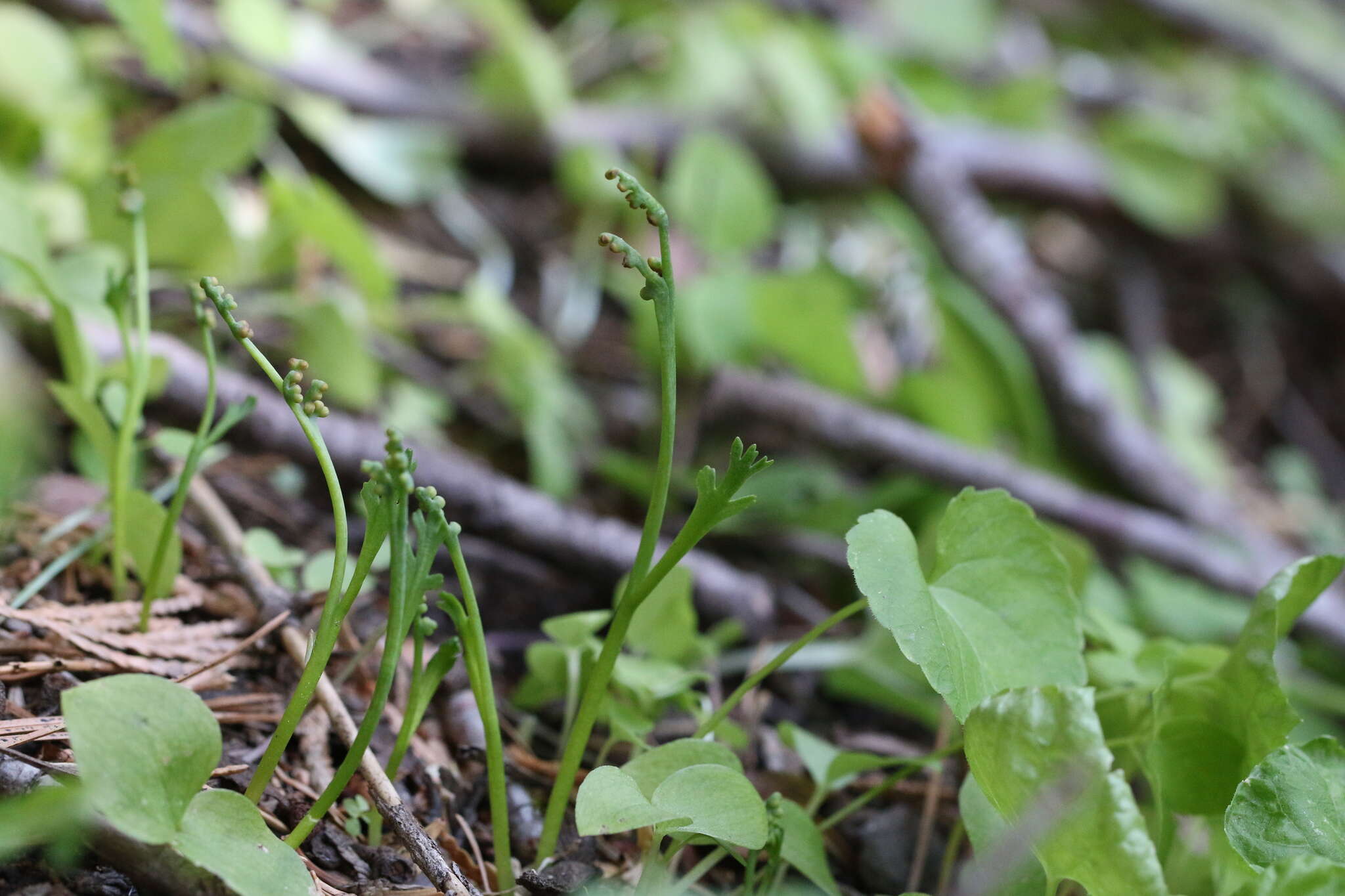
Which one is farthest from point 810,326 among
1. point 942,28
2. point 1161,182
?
point 942,28

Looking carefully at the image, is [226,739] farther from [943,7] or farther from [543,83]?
[943,7]

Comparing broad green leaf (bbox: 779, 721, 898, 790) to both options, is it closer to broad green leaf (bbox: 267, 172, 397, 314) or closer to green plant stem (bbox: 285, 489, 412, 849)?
Result: green plant stem (bbox: 285, 489, 412, 849)

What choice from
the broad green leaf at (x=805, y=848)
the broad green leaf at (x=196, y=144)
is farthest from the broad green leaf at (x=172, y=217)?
the broad green leaf at (x=805, y=848)

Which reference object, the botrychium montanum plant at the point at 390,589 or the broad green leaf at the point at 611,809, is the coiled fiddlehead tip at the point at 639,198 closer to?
the botrychium montanum plant at the point at 390,589

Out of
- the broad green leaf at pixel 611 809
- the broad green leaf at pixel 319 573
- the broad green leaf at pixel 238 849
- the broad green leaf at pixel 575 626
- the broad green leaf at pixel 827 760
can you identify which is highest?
the broad green leaf at pixel 238 849

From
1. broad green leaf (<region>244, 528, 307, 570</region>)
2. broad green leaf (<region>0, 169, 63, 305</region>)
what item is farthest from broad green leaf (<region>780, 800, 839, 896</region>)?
broad green leaf (<region>0, 169, 63, 305</region>)

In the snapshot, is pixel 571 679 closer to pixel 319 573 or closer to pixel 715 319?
pixel 319 573
